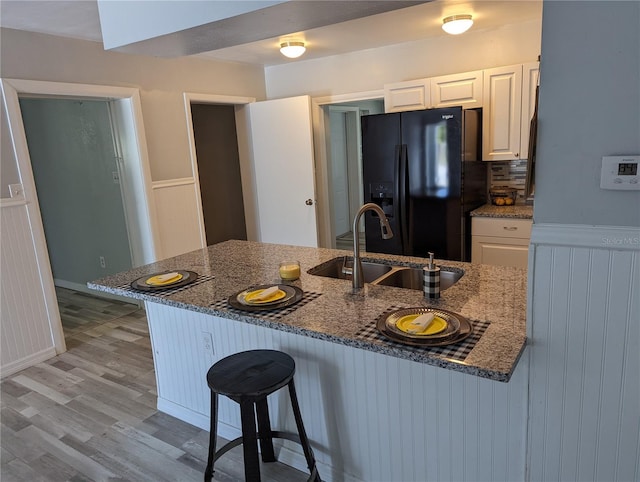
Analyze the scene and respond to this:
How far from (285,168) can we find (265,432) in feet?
9.84

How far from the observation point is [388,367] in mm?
1638

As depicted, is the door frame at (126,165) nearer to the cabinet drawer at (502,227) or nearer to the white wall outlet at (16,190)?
the white wall outlet at (16,190)

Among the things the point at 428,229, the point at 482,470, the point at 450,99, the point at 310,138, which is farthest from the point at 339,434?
the point at 310,138

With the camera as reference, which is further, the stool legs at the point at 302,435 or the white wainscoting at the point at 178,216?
the white wainscoting at the point at 178,216

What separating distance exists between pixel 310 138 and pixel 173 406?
2749 millimetres

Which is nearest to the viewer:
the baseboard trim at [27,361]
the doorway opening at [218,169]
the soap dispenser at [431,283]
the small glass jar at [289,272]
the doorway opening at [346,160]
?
the soap dispenser at [431,283]

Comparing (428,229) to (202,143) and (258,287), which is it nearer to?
(258,287)

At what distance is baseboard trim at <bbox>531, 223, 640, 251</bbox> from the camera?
1.17 meters

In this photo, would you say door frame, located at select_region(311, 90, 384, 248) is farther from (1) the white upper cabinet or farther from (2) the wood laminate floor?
(2) the wood laminate floor

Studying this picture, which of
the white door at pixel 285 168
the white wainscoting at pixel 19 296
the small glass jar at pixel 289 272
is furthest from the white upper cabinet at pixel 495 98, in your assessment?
the white wainscoting at pixel 19 296

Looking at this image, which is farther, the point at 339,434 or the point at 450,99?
the point at 450,99

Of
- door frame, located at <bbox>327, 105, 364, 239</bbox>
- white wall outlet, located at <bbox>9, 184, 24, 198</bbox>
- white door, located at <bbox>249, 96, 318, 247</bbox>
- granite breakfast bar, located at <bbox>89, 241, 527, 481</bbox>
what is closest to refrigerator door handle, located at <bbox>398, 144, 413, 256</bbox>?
white door, located at <bbox>249, 96, 318, 247</bbox>

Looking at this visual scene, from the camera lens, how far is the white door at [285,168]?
433 cm

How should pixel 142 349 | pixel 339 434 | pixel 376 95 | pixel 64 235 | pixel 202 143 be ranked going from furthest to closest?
1. pixel 202 143
2. pixel 64 235
3. pixel 376 95
4. pixel 142 349
5. pixel 339 434
